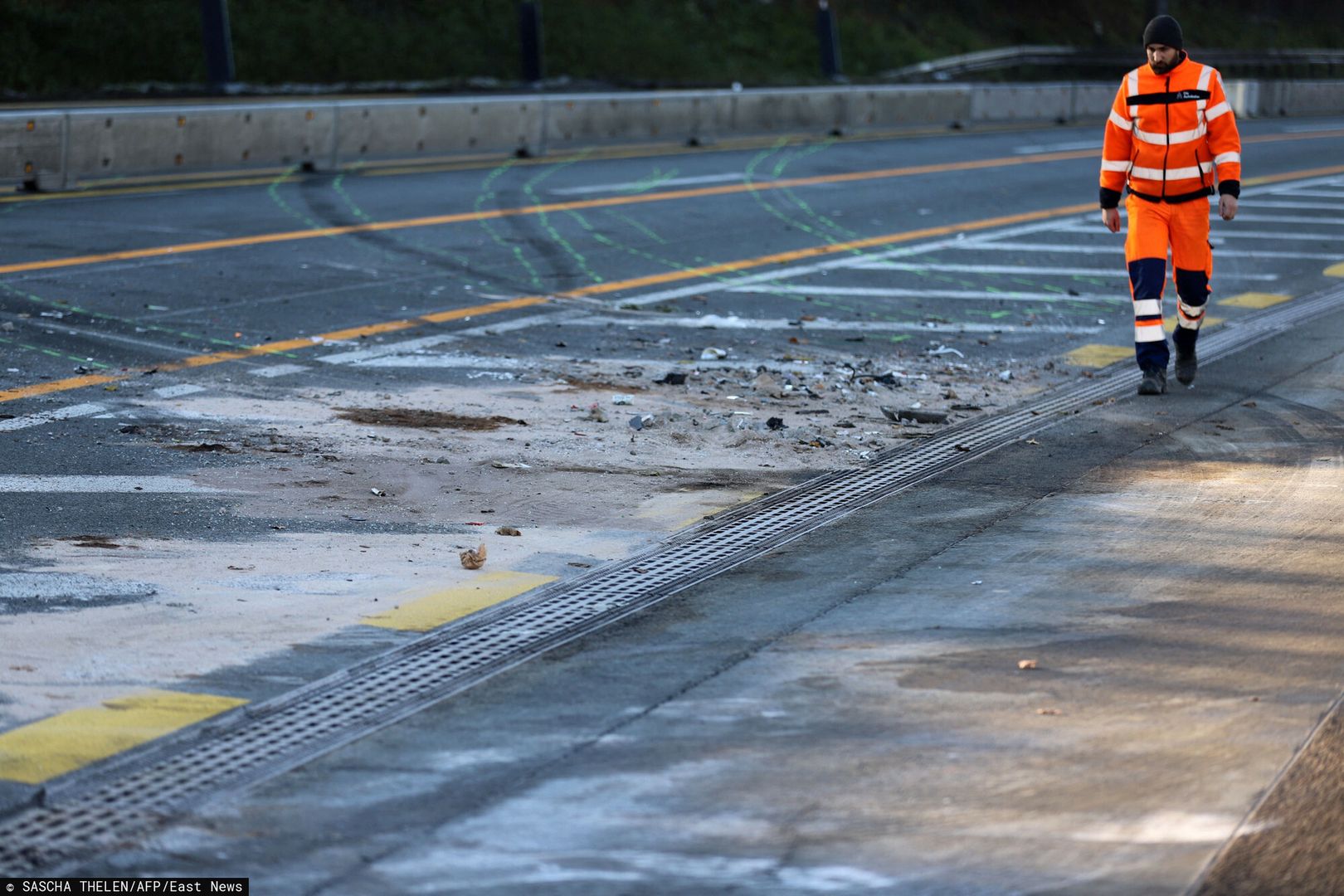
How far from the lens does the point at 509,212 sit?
17109 millimetres

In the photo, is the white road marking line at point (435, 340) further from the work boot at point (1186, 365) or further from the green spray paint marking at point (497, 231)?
the work boot at point (1186, 365)

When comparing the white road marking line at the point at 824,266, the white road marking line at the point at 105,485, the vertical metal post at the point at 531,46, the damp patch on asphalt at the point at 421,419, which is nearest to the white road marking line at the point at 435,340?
the white road marking line at the point at 824,266

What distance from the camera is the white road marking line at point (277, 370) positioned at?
32.0 feet

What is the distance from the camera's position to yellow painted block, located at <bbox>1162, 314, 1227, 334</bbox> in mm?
12047

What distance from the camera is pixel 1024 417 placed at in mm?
9258

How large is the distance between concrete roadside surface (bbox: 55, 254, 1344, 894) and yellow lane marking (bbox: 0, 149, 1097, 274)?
8040mm

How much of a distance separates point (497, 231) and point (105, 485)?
8.61 metres

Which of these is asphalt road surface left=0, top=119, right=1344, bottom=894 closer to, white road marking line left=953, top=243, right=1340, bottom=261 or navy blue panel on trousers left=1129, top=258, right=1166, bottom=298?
navy blue panel on trousers left=1129, top=258, right=1166, bottom=298

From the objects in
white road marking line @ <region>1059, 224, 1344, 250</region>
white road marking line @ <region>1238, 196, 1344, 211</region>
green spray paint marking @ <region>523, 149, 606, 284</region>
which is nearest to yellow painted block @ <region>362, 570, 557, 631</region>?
green spray paint marking @ <region>523, 149, 606, 284</region>

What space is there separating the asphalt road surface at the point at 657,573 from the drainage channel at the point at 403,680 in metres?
0.02

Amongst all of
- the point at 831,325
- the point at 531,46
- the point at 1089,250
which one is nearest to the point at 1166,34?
the point at 831,325

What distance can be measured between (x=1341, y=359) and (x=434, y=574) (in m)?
6.73

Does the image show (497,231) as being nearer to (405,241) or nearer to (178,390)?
(405,241)

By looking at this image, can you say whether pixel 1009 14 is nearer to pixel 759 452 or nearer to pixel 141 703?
pixel 759 452
